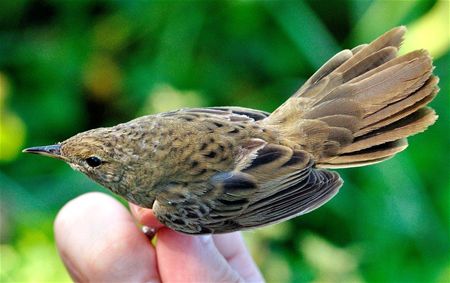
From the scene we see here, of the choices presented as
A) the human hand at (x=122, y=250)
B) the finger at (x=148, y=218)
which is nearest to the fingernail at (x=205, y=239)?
the human hand at (x=122, y=250)

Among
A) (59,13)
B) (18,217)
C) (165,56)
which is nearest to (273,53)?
(165,56)

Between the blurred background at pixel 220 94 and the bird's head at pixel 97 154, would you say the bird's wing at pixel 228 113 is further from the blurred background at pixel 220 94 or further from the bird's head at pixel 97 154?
the blurred background at pixel 220 94

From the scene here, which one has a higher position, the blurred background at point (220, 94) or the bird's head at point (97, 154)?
the bird's head at point (97, 154)

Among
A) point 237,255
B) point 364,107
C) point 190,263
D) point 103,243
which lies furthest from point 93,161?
point 364,107

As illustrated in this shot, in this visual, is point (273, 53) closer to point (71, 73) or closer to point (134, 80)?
point (134, 80)

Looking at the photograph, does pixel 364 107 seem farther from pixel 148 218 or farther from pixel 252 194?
pixel 148 218

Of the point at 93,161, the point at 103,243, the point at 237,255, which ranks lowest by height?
the point at 237,255

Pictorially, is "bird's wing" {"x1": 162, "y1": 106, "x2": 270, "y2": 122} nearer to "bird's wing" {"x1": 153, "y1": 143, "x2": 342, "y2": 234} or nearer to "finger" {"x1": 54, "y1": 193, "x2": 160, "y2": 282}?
"bird's wing" {"x1": 153, "y1": 143, "x2": 342, "y2": 234}

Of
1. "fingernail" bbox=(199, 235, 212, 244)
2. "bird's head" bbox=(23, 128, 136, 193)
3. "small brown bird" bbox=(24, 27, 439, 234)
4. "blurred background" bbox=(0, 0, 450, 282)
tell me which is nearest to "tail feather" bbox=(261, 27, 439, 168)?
"small brown bird" bbox=(24, 27, 439, 234)
